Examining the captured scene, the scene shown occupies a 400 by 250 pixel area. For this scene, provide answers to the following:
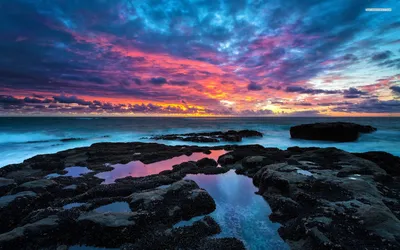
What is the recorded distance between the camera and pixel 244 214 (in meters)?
9.10

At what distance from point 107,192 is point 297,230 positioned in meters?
9.41

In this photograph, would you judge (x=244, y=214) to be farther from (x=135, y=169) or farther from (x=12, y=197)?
(x=135, y=169)

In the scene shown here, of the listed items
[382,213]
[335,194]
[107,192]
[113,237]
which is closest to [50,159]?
[107,192]

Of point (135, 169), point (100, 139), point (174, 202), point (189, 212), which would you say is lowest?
point (100, 139)

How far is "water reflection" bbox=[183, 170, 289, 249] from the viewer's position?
7.27 m

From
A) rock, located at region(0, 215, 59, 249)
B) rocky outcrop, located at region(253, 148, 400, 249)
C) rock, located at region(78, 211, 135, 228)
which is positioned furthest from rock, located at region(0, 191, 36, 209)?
rocky outcrop, located at region(253, 148, 400, 249)

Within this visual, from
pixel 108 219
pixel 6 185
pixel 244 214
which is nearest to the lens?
pixel 108 219

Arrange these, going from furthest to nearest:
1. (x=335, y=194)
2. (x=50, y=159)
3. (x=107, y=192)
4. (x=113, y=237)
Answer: (x=50, y=159)
(x=107, y=192)
(x=335, y=194)
(x=113, y=237)

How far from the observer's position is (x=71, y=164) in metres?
18.8

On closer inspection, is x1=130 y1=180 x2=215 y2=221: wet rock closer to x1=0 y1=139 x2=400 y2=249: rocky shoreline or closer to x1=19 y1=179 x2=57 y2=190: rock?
x1=0 y1=139 x2=400 y2=249: rocky shoreline

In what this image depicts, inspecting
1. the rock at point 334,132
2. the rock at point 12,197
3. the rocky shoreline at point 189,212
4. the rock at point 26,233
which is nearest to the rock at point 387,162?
the rocky shoreline at point 189,212

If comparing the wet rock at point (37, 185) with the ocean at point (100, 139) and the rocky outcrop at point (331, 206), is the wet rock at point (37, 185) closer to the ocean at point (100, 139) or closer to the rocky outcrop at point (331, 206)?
the rocky outcrop at point (331, 206)

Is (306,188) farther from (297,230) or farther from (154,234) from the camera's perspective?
(154,234)

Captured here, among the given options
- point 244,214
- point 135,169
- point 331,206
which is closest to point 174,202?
point 244,214
